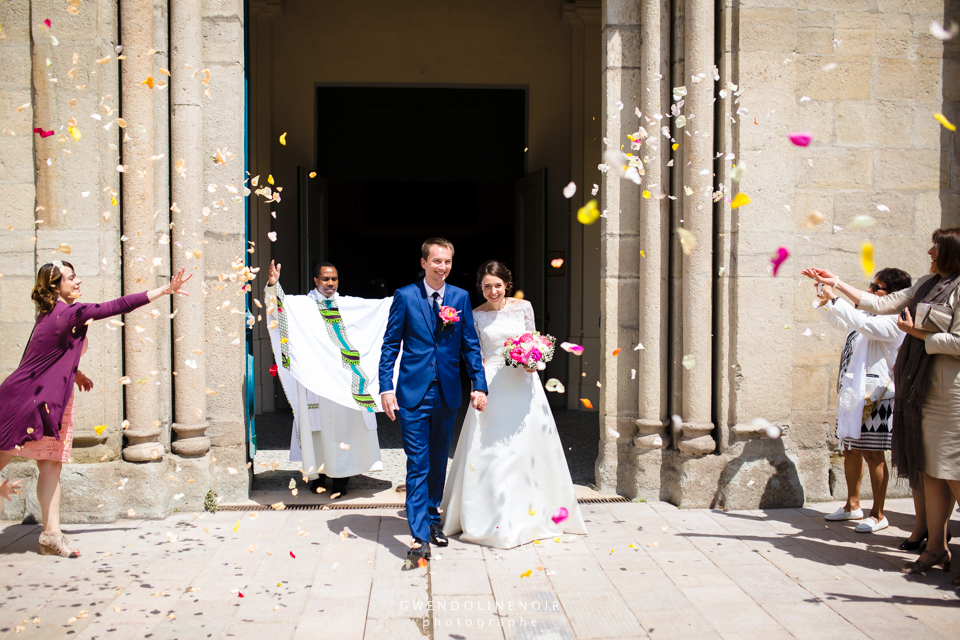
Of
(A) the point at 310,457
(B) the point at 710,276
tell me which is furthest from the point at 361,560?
(B) the point at 710,276

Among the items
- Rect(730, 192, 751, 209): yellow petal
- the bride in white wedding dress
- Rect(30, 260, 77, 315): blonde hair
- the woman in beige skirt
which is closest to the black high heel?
the woman in beige skirt

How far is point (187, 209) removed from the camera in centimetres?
494

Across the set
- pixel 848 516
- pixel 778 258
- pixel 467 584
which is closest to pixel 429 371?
pixel 467 584

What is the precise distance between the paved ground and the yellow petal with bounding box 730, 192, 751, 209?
219 centimetres

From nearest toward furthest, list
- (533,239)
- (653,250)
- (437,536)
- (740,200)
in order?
(437,536), (740,200), (653,250), (533,239)

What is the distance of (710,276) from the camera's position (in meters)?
5.17

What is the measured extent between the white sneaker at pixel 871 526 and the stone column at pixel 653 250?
1.34 m

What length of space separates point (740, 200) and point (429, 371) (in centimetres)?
250

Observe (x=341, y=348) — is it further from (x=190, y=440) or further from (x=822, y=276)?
(x=822, y=276)

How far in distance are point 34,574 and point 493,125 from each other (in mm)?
7663

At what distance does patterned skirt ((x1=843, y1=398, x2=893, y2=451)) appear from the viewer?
4.51 m

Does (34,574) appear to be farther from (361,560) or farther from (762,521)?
(762,521)

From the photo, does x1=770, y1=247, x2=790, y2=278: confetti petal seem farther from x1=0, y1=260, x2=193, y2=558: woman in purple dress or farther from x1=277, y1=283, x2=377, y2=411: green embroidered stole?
x1=0, y1=260, x2=193, y2=558: woman in purple dress

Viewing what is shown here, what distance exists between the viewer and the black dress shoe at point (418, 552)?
12.8 ft
